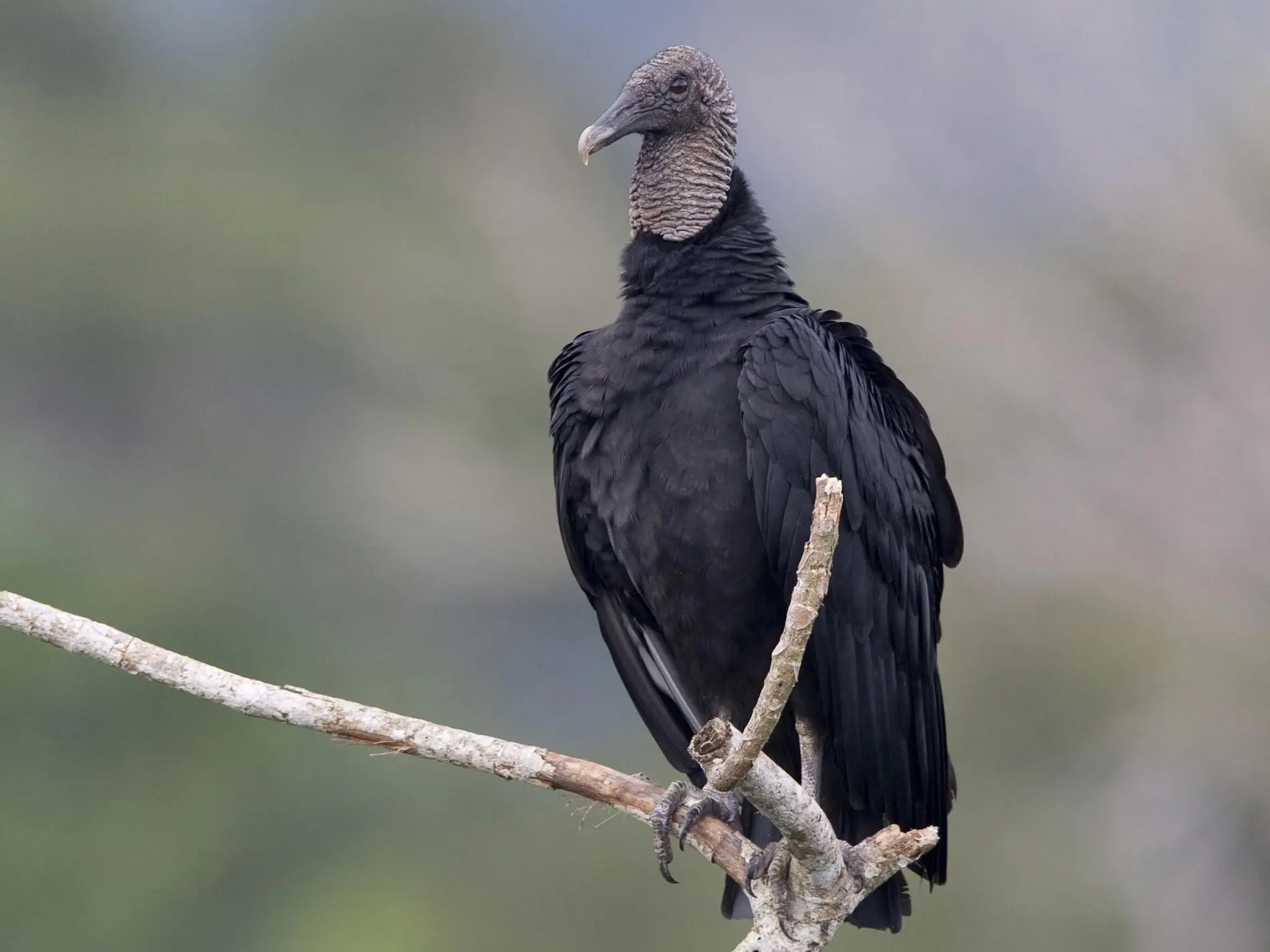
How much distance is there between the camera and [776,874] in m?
2.60

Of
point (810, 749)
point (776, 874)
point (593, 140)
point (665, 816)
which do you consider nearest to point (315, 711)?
point (665, 816)

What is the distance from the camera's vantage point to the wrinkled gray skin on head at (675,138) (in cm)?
324

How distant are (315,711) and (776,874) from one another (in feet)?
2.98

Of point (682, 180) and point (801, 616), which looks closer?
point (801, 616)

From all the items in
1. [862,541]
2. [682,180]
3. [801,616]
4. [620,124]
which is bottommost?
[801,616]

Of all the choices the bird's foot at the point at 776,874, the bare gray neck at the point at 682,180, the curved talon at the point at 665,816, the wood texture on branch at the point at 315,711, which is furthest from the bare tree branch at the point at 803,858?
the bare gray neck at the point at 682,180

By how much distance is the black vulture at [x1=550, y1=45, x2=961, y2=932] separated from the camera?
9.35ft

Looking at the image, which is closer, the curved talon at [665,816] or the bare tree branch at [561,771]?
the bare tree branch at [561,771]

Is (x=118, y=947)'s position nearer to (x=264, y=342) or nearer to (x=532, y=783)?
(x=264, y=342)

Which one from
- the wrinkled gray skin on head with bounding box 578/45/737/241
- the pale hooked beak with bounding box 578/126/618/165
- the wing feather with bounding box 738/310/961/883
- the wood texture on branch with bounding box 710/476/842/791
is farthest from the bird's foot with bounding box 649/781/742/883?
the pale hooked beak with bounding box 578/126/618/165

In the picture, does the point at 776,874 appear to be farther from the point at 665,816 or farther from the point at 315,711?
the point at 315,711

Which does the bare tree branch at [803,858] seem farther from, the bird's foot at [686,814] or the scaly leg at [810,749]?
the scaly leg at [810,749]

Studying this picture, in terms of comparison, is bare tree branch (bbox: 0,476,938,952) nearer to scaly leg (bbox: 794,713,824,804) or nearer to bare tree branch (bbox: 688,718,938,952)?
bare tree branch (bbox: 688,718,938,952)

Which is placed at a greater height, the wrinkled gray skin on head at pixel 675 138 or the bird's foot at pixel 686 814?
the wrinkled gray skin on head at pixel 675 138
